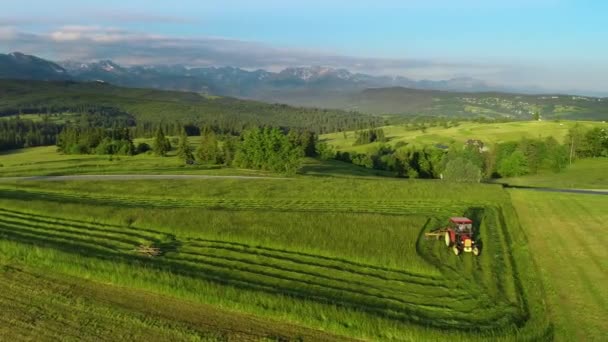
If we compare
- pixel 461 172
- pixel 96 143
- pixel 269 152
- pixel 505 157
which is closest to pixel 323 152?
pixel 505 157

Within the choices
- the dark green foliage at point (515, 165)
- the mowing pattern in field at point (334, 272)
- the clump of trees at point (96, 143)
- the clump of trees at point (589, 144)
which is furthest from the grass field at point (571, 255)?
the clump of trees at point (96, 143)

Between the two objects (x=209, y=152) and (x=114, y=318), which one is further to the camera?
(x=209, y=152)

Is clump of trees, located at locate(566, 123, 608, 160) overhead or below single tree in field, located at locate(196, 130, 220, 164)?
overhead

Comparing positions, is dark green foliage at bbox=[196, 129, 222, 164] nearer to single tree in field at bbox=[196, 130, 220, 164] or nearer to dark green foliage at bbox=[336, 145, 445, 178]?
single tree in field at bbox=[196, 130, 220, 164]

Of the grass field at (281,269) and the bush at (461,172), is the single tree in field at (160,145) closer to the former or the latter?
the bush at (461,172)

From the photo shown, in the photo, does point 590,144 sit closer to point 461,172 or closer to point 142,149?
point 461,172

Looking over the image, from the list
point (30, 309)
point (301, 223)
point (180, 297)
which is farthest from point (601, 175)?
point (30, 309)

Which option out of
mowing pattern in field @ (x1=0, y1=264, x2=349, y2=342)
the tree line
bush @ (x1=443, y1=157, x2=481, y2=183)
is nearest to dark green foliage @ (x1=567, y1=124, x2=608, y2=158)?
the tree line
